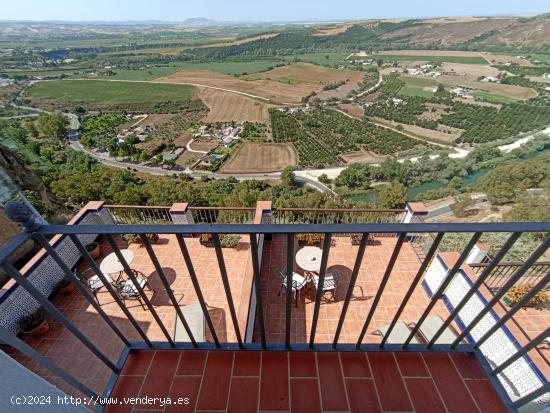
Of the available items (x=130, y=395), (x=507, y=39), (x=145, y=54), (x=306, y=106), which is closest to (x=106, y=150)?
(x=306, y=106)

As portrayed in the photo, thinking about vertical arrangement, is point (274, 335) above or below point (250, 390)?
below

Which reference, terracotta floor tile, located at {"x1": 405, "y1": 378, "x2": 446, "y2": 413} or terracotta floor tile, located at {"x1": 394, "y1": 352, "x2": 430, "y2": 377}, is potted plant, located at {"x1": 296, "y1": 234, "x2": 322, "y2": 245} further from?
terracotta floor tile, located at {"x1": 405, "y1": 378, "x2": 446, "y2": 413}

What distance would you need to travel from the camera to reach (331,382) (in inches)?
74.6

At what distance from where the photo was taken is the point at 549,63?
88.9 m

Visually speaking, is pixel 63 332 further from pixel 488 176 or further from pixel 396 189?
pixel 488 176

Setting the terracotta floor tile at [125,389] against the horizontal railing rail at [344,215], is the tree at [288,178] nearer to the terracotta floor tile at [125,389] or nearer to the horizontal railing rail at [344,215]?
the horizontal railing rail at [344,215]

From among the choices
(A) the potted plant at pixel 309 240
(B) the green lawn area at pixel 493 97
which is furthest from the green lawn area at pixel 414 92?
(A) the potted plant at pixel 309 240

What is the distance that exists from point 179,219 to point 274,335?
10.4ft

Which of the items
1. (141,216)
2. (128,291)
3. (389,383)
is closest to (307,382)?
(389,383)

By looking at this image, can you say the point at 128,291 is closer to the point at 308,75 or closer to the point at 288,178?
the point at 288,178

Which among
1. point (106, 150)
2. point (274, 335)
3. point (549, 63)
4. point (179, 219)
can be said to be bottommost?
point (106, 150)

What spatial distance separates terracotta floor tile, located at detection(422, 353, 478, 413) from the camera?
1.77 m

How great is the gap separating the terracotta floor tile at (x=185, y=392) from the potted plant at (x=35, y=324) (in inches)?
156

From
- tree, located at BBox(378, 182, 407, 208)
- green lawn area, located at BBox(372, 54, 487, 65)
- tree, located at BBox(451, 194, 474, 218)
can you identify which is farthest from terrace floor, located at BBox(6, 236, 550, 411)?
green lawn area, located at BBox(372, 54, 487, 65)
